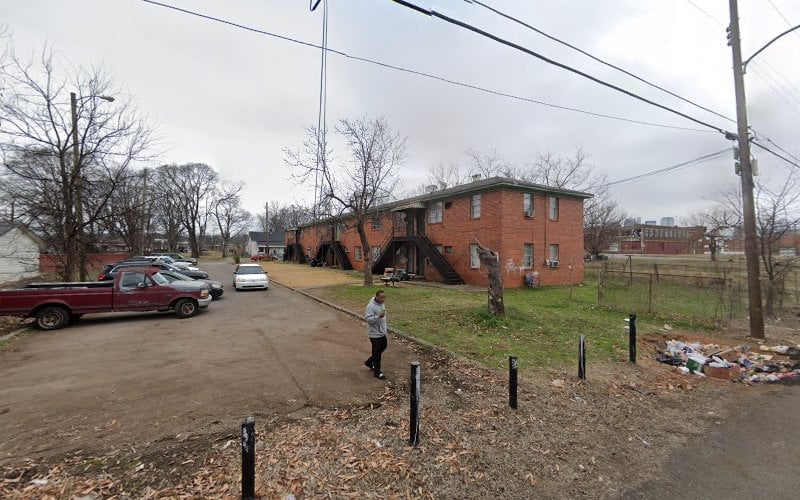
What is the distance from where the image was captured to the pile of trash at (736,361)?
6984 millimetres

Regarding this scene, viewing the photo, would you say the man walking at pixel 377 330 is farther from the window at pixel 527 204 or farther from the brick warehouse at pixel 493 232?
the window at pixel 527 204

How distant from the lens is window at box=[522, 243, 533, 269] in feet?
70.2

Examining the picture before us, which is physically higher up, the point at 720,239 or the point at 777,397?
the point at 720,239

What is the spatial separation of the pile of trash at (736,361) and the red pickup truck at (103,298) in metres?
14.0

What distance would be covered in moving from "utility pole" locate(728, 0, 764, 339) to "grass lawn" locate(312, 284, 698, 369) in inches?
69.9

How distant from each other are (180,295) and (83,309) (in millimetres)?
2499

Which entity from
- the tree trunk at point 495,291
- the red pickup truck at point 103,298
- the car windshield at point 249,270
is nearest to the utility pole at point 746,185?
the tree trunk at point 495,291

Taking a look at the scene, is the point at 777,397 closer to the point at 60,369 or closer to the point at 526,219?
the point at 60,369

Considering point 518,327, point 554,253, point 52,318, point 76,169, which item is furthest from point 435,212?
point 52,318

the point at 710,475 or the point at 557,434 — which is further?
the point at 557,434

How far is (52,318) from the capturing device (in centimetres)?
1026

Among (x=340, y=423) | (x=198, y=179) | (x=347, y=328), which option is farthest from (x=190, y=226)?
(x=340, y=423)

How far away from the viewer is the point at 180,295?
39.8 ft

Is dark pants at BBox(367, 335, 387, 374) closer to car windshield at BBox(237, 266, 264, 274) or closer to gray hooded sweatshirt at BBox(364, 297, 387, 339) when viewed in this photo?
gray hooded sweatshirt at BBox(364, 297, 387, 339)
